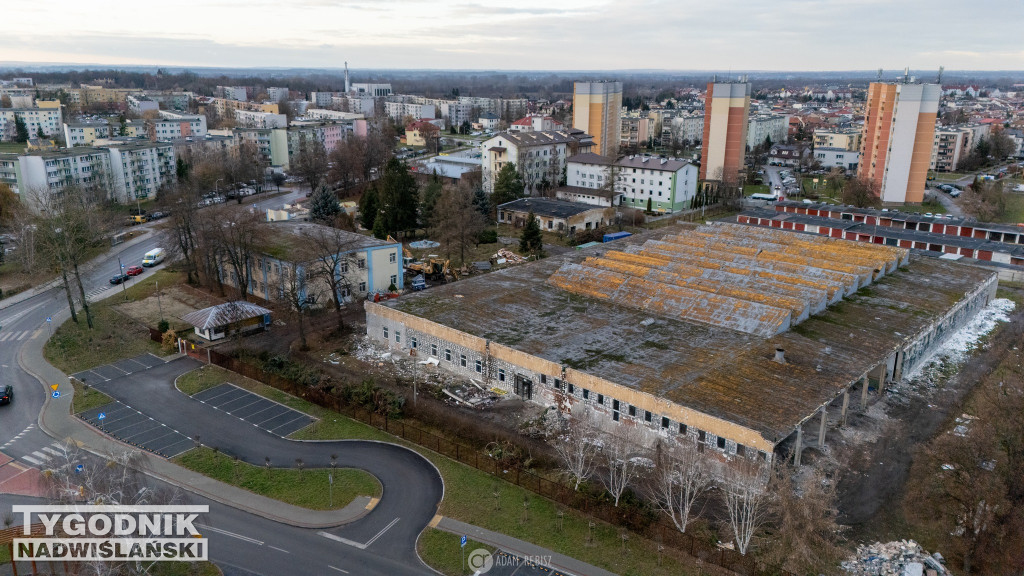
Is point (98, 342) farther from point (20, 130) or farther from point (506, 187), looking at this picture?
point (20, 130)

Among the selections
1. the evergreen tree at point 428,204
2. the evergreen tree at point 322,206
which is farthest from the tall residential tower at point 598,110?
the evergreen tree at point 322,206

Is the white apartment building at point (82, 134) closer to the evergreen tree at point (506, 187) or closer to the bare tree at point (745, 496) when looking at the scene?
the evergreen tree at point (506, 187)

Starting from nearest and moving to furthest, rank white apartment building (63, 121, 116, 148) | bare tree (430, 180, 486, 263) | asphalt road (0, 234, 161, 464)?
asphalt road (0, 234, 161, 464), bare tree (430, 180, 486, 263), white apartment building (63, 121, 116, 148)

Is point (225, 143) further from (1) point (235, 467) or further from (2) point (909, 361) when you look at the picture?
(2) point (909, 361)

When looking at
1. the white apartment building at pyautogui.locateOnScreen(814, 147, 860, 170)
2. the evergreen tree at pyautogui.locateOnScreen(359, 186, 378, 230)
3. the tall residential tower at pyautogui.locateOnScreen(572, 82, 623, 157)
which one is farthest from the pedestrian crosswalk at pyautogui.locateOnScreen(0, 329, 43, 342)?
the white apartment building at pyautogui.locateOnScreen(814, 147, 860, 170)

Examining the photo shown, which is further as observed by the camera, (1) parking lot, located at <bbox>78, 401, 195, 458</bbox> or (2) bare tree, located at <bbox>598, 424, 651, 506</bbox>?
(1) parking lot, located at <bbox>78, 401, 195, 458</bbox>

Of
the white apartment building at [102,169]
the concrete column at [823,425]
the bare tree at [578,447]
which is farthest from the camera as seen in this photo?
the white apartment building at [102,169]

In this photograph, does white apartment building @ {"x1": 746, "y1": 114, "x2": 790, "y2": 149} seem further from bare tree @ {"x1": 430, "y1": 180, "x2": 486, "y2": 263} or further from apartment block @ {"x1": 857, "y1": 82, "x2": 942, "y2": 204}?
bare tree @ {"x1": 430, "y1": 180, "x2": 486, "y2": 263}
